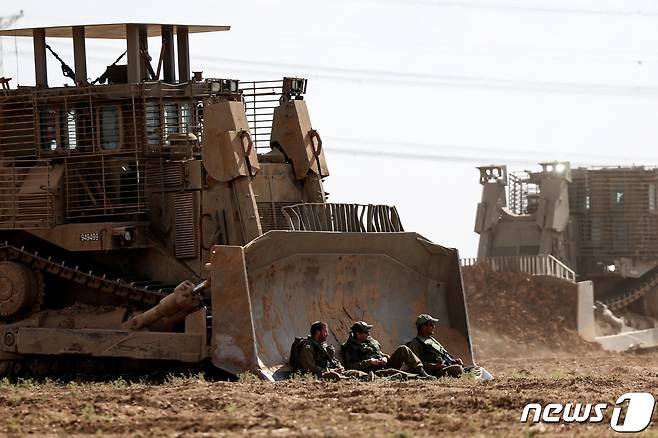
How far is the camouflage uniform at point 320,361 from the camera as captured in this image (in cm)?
1808

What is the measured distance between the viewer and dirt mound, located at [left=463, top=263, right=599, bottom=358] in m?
32.0

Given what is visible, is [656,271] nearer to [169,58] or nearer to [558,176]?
[558,176]

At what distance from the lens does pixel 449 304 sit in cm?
2092

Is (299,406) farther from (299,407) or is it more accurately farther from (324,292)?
(324,292)

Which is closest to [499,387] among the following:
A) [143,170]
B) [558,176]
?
[143,170]

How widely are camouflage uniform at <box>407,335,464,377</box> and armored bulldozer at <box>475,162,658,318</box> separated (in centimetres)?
1822

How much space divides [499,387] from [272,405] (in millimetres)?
2968

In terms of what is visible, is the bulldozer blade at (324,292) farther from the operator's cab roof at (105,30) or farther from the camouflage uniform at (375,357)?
the operator's cab roof at (105,30)

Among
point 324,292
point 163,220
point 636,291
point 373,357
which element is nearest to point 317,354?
point 373,357

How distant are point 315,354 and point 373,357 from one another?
748 millimetres

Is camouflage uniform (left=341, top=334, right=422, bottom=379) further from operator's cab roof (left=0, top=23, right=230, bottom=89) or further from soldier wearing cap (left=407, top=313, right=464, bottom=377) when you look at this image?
operator's cab roof (left=0, top=23, right=230, bottom=89)

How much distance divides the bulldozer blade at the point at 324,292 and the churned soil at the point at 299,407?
0.84m

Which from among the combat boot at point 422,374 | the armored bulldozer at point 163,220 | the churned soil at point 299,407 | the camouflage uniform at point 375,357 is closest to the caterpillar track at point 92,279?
the armored bulldozer at point 163,220

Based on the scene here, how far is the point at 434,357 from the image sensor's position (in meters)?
19.1
